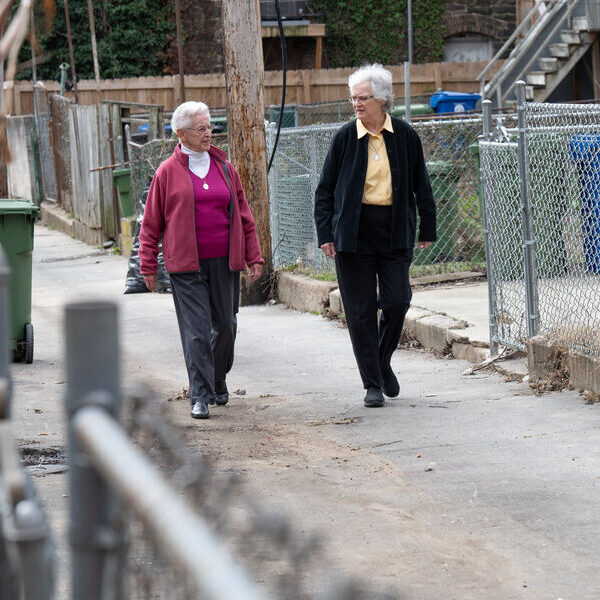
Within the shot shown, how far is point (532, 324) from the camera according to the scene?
739 centimetres

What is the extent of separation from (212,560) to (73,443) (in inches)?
19.2

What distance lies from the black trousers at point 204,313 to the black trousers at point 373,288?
0.69 metres

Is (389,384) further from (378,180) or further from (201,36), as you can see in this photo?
(201,36)

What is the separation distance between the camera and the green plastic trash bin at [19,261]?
862 centimetres

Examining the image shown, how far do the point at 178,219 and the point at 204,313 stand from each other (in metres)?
0.55

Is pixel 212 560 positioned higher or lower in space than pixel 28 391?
higher

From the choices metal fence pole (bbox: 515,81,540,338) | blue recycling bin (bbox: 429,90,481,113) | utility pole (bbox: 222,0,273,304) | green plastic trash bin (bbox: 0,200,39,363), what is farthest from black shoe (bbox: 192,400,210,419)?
blue recycling bin (bbox: 429,90,481,113)

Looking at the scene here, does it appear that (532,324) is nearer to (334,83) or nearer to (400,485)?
(400,485)

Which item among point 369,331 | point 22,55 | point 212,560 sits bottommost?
point 369,331

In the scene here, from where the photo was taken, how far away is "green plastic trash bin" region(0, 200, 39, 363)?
28.3 feet

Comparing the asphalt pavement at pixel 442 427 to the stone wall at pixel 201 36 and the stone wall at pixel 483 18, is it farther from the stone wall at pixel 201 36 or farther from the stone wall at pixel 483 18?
the stone wall at pixel 483 18

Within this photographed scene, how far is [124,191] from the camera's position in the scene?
16.5 m

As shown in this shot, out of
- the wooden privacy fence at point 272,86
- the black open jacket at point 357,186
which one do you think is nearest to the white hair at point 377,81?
the black open jacket at point 357,186

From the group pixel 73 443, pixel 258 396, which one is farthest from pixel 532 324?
pixel 73 443
